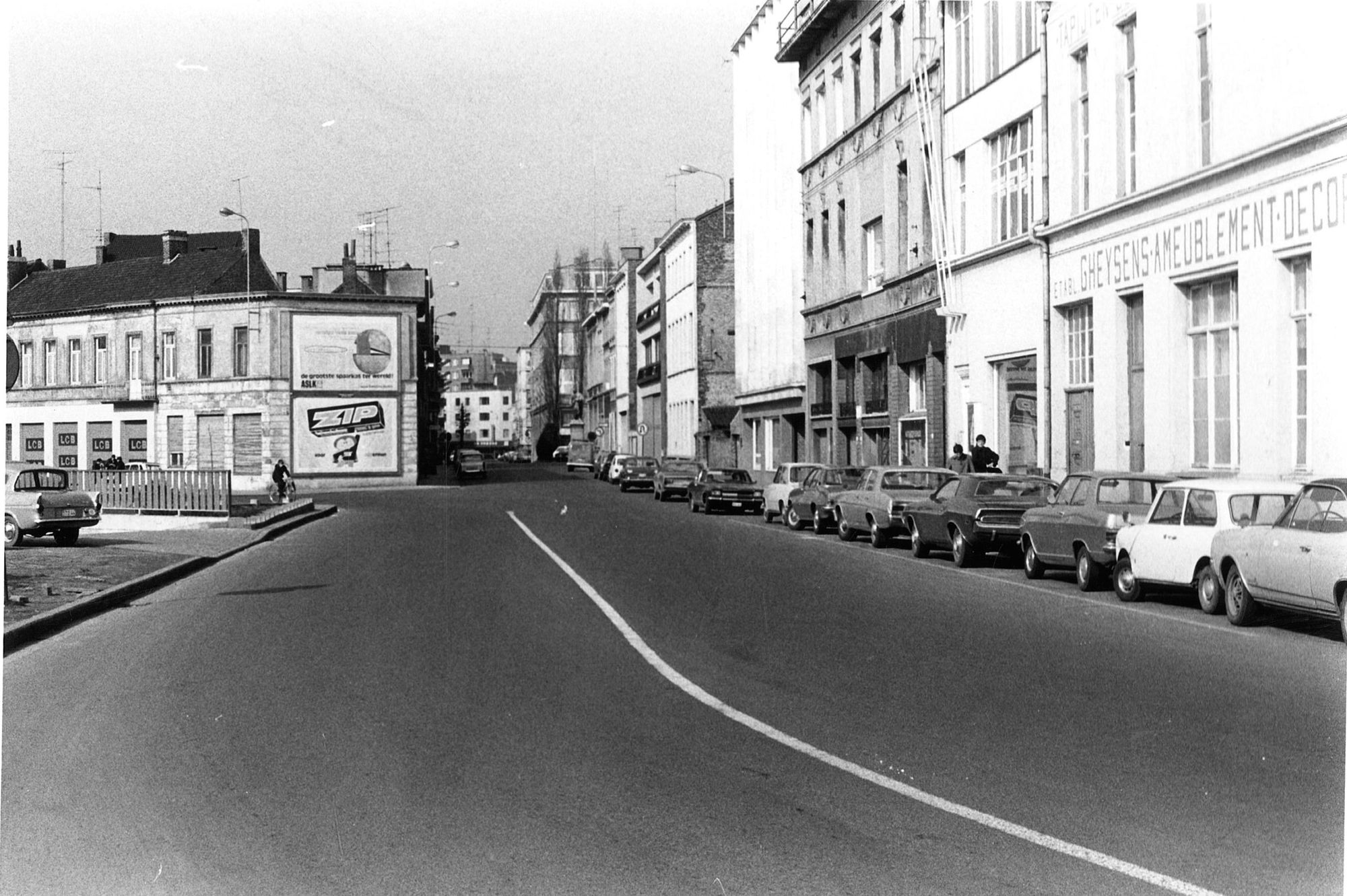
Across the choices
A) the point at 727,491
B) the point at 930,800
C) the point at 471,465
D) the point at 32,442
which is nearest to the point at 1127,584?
the point at 930,800

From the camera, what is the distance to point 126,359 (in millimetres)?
64188

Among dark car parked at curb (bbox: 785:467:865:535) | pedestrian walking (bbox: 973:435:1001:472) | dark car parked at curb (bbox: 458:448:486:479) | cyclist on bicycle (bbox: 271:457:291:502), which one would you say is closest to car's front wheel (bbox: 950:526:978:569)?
pedestrian walking (bbox: 973:435:1001:472)

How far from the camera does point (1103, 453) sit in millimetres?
27234

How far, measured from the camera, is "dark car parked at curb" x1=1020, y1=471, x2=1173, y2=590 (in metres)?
16.6

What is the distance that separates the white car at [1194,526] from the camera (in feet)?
46.2

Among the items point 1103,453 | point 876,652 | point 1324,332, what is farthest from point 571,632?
point 1103,453

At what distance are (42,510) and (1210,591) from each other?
19.4 metres

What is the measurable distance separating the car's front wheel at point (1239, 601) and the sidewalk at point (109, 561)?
1101 cm

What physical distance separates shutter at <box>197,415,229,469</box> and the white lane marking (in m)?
56.4

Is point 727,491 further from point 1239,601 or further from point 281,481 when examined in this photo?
point 1239,601

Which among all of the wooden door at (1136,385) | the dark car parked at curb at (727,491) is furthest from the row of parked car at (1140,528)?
the dark car parked at curb at (727,491)

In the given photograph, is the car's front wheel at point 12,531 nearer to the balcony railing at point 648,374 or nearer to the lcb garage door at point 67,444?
the lcb garage door at point 67,444

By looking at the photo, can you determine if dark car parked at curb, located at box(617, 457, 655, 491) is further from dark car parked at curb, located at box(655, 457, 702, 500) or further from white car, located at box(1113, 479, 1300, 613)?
white car, located at box(1113, 479, 1300, 613)

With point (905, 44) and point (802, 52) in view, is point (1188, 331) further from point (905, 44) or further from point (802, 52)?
point (802, 52)
